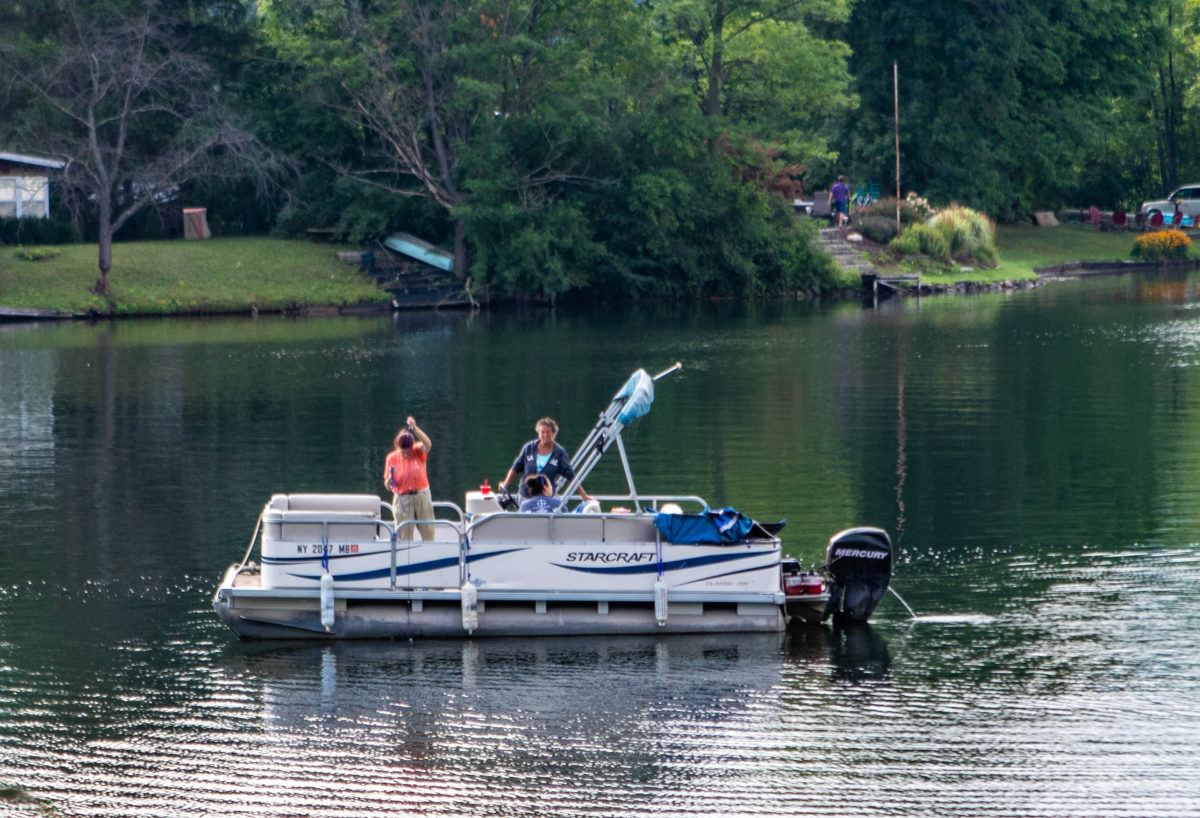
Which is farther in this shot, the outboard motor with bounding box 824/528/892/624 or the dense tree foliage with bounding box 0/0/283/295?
the dense tree foliage with bounding box 0/0/283/295

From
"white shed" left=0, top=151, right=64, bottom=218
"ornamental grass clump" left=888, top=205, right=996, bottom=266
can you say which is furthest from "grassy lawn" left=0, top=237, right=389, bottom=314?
"ornamental grass clump" left=888, top=205, right=996, bottom=266

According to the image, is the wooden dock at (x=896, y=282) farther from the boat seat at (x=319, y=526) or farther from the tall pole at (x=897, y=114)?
the boat seat at (x=319, y=526)

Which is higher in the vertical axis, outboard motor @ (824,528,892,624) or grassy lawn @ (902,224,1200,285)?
grassy lawn @ (902,224,1200,285)

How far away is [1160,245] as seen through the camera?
249 feet

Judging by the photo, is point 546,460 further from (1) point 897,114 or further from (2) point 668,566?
(1) point 897,114

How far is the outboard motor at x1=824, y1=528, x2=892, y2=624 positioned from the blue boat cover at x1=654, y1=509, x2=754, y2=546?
3.79ft

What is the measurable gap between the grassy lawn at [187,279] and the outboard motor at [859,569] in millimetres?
43902

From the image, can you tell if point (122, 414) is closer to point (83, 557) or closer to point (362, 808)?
point (83, 557)

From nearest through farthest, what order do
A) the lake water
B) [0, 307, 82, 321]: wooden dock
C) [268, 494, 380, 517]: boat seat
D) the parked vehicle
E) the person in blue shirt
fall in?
1. the lake water
2. [268, 494, 380, 517]: boat seat
3. the person in blue shirt
4. [0, 307, 82, 321]: wooden dock
5. the parked vehicle

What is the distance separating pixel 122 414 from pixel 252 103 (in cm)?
3818

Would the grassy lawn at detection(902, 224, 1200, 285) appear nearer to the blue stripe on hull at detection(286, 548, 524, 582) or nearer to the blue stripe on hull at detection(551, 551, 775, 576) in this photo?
the blue stripe on hull at detection(551, 551, 775, 576)

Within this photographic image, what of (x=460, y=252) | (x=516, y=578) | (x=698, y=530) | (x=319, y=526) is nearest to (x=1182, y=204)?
(x=460, y=252)

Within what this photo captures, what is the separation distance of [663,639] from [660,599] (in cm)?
46

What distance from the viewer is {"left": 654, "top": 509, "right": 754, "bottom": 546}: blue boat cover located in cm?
1617
